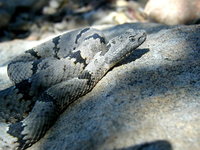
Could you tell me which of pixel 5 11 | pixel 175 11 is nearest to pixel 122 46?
pixel 175 11

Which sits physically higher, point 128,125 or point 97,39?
point 97,39

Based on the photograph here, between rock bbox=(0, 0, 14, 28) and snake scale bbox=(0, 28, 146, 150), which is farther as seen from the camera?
rock bbox=(0, 0, 14, 28)

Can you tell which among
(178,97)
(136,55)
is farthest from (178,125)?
(136,55)

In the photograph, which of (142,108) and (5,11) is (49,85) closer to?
(142,108)

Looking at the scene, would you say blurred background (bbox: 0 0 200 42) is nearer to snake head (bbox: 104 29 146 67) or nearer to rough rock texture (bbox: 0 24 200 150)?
snake head (bbox: 104 29 146 67)

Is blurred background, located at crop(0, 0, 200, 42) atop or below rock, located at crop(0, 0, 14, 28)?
below

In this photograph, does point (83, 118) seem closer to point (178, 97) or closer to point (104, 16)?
point (178, 97)

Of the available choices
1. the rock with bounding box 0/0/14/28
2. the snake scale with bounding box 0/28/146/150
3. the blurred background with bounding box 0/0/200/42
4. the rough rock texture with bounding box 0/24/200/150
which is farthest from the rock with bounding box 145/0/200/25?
the rock with bounding box 0/0/14/28
